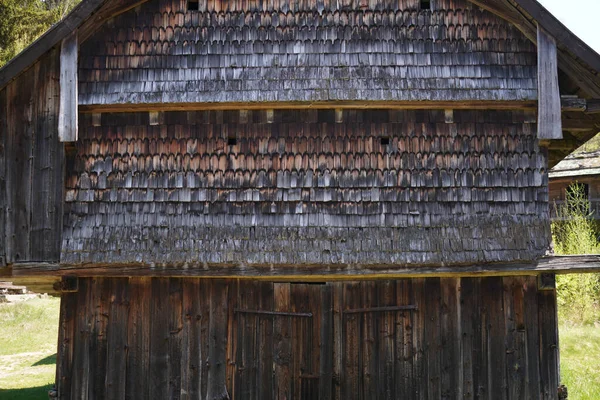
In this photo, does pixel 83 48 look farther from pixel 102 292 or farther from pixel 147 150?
pixel 102 292

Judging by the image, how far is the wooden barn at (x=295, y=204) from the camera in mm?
8711

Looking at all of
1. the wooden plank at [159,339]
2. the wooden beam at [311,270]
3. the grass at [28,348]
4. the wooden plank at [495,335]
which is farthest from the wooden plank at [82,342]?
the wooden plank at [495,335]

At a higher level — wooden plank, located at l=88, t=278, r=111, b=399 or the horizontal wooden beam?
the horizontal wooden beam

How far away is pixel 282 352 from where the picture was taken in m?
8.85

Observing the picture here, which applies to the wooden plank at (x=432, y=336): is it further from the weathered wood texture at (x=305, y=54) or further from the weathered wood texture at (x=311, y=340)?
the weathered wood texture at (x=305, y=54)

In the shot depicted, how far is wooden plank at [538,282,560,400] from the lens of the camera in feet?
28.8

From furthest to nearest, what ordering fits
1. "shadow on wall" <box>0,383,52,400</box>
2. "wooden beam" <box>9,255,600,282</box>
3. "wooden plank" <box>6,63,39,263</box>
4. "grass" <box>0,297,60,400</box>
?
"grass" <box>0,297,60,400</box> → "shadow on wall" <box>0,383,52,400</box> → "wooden plank" <box>6,63,39,263</box> → "wooden beam" <box>9,255,600,282</box>

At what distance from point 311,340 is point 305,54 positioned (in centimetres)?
408

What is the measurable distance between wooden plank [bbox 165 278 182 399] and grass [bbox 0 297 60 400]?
17.8 ft

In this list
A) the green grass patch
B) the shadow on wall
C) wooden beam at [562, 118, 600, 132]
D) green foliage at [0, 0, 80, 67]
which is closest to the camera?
wooden beam at [562, 118, 600, 132]

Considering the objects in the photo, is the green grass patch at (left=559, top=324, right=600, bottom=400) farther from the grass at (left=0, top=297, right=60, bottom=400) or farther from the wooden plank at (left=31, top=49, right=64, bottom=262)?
the grass at (left=0, top=297, right=60, bottom=400)

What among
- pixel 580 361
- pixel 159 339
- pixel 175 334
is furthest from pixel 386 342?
pixel 580 361

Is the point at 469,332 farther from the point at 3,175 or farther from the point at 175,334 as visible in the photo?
the point at 3,175

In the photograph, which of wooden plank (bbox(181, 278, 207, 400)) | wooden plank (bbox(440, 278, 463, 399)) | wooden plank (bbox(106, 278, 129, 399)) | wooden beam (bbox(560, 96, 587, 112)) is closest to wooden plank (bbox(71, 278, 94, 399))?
wooden plank (bbox(106, 278, 129, 399))
